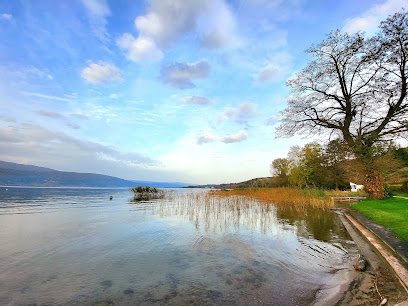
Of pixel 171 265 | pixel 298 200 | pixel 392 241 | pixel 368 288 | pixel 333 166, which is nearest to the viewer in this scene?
pixel 368 288

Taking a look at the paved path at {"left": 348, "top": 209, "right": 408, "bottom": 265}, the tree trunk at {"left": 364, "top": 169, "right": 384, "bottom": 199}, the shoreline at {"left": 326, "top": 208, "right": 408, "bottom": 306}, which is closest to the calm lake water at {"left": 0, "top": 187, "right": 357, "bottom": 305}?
the shoreline at {"left": 326, "top": 208, "right": 408, "bottom": 306}

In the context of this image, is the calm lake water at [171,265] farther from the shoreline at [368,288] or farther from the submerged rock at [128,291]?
the shoreline at [368,288]

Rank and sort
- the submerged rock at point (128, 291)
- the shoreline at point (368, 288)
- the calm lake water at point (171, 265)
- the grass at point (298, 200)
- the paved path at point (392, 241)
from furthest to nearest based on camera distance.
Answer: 1. the grass at point (298, 200)
2. the paved path at point (392, 241)
3. the submerged rock at point (128, 291)
4. the calm lake water at point (171, 265)
5. the shoreline at point (368, 288)

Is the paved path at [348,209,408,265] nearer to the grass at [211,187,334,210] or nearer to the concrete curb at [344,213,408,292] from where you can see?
the concrete curb at [344,213,408,292]

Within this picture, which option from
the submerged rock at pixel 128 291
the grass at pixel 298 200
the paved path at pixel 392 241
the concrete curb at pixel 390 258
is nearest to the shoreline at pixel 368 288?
the concrete curb at pixel 390 258

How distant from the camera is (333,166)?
136 ft

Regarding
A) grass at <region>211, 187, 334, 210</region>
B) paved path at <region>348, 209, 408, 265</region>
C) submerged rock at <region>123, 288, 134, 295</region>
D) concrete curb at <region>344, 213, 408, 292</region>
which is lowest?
submerged rock at <region>123, 288, 134, 295</region>

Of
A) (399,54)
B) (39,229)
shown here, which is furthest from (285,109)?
(39,229)

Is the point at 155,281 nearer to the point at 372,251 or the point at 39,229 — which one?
the point at 372,251

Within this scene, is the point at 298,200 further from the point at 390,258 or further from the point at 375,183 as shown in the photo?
the point at 390,258

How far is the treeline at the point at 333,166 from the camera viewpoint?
16719 millimetres

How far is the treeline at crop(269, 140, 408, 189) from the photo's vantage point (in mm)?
16719

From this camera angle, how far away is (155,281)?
4441mm

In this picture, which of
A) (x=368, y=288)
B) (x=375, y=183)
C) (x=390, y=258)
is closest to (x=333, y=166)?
(x=375, y=183)
